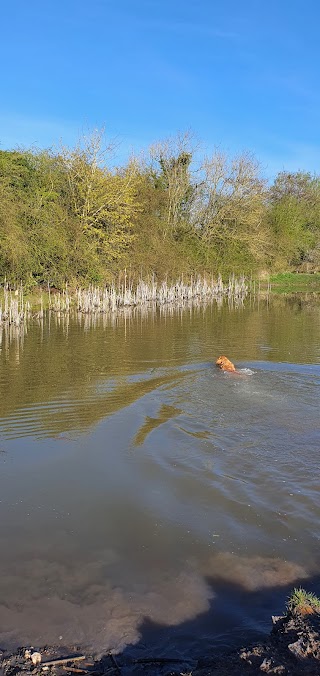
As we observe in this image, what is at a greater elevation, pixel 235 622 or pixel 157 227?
pixel 157 227

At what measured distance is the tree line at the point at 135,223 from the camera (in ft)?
75.4

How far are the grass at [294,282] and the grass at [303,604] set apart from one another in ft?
131

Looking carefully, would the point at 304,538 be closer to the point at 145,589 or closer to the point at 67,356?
the point at 145,589

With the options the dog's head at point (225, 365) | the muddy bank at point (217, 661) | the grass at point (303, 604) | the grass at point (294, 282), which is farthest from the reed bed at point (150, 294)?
the muddy bank at point (217, 661)

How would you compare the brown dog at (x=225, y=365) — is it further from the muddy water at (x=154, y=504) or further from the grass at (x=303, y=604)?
the grass at (x=303, y=604)

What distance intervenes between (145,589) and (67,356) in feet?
30.5

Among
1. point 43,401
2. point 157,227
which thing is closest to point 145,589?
point 43,401

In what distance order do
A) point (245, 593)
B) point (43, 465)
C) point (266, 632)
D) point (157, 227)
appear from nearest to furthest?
point (266, 632) → point (245, 593) → point (43, 465) → point (157, 227)

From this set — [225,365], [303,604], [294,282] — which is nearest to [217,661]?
[303,604]

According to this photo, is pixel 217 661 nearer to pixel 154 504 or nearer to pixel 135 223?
pixel 154 504

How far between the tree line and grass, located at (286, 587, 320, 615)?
18.4m

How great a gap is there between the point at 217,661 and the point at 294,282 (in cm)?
4600

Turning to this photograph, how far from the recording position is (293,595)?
3.35 meters

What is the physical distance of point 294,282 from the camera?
4703cm
